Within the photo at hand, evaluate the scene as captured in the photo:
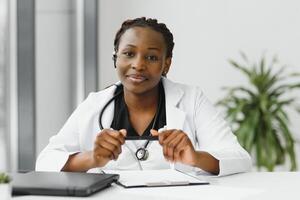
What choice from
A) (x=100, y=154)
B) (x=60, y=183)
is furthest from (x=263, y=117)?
(x=60, y=183)

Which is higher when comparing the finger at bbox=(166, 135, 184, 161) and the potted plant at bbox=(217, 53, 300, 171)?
the finger at bbox=(166, 135, 184, 161)

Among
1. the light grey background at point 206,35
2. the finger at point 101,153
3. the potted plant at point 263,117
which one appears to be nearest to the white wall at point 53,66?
the light grey background at point 206,35

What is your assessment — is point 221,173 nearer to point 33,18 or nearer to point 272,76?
point 33,18

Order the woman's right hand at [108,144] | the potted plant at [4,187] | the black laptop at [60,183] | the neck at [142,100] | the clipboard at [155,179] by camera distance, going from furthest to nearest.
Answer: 1. the neck at [142,100]
2. the woman's right hand at [108,144]
3. the clipboard at [155,179]
4. the black laptop at [60,183]
5. the potted plant at [4,187]

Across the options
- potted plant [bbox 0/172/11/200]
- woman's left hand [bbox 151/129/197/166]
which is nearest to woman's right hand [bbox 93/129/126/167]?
woman's left hand [bbox 151/129/197/166]

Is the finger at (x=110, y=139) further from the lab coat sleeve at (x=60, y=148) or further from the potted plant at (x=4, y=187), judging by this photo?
the potted plant at (x=4, y=187)

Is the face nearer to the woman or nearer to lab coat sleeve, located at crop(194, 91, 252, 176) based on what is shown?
the woman

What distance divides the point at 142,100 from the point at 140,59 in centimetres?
18

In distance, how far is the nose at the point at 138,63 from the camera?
1860 mm

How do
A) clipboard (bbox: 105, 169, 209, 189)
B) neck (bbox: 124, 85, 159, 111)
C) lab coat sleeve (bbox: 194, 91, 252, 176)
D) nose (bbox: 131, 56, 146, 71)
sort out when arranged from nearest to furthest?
1. clipboard (bbox: 105, 169, 209, 189)
2. lab coat sleeve (bbox: 194, 91, 252, 176)
3. nose (bbox: 131, 56, 146, 71)
4. neck (bbox: 124, 85, 159, 111)

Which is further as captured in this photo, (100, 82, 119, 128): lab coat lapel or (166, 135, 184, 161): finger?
(100, 82, 119, 128): lab coat lapel

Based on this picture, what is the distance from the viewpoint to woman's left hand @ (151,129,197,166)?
1616mm

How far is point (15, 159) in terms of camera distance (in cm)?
329

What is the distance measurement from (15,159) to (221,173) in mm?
1912
